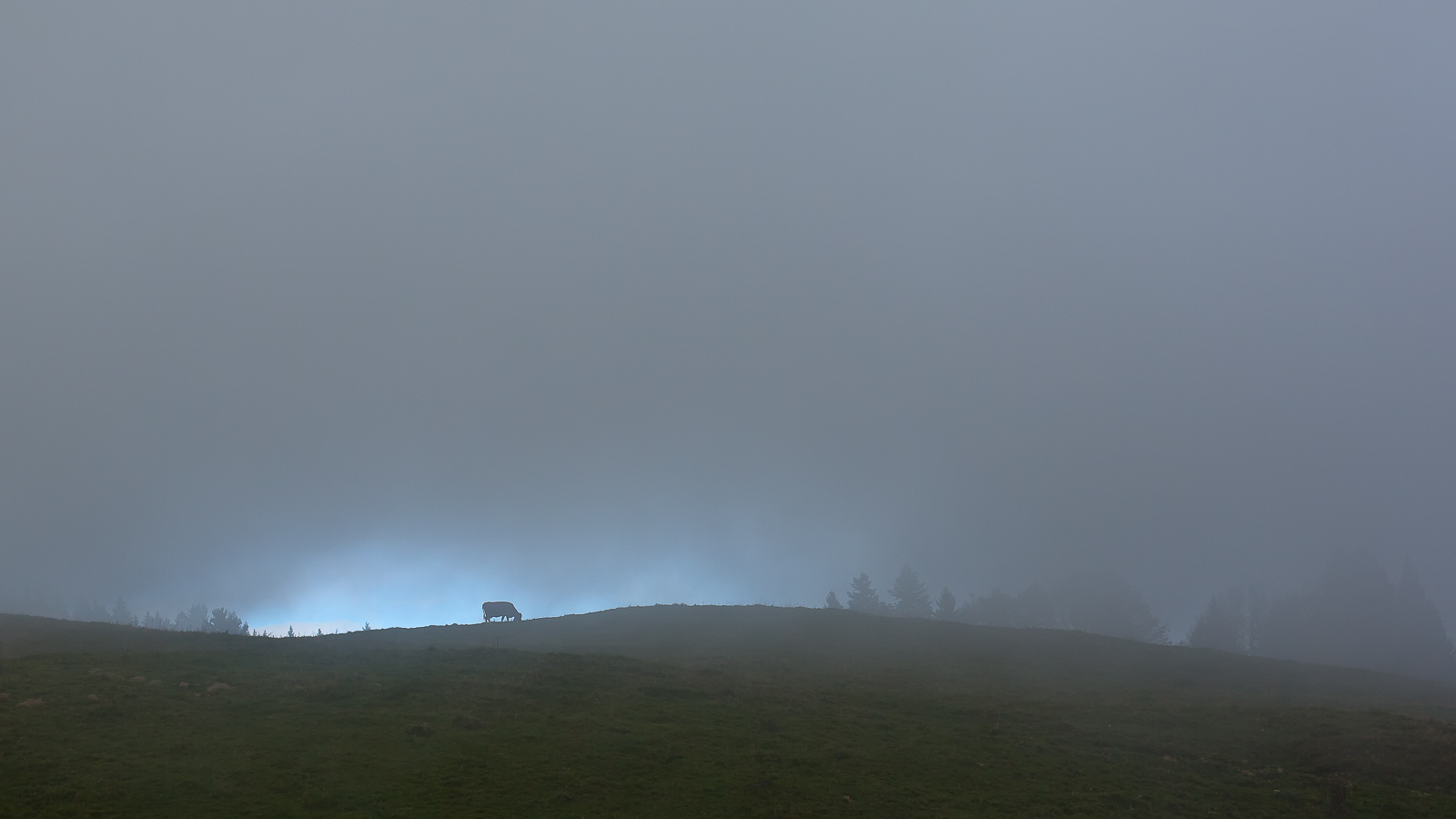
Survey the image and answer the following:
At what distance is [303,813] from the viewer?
17625 millimetres

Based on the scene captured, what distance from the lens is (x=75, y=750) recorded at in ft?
65.2

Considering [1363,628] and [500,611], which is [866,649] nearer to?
[500,611]

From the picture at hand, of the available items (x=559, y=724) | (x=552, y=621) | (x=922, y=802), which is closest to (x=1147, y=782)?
(x=922, y=802)

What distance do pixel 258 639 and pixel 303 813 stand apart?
2238cm

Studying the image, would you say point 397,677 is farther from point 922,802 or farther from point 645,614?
point 645,614

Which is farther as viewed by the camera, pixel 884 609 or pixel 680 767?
pixel 884 609

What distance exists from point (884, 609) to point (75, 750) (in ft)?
324

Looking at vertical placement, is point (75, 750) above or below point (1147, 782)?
above

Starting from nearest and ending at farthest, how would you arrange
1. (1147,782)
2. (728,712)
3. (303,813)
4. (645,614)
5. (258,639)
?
(303,813) → (1147,782) → (728,712) → (258,639) → (645,614)

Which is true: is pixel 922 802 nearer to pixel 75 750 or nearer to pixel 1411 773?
pixel 1411 773

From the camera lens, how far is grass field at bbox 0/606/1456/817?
19.5 m

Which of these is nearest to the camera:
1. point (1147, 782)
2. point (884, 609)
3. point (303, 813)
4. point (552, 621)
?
point (303, 813)

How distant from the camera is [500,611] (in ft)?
191

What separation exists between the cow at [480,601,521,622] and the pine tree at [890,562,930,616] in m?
62.9
